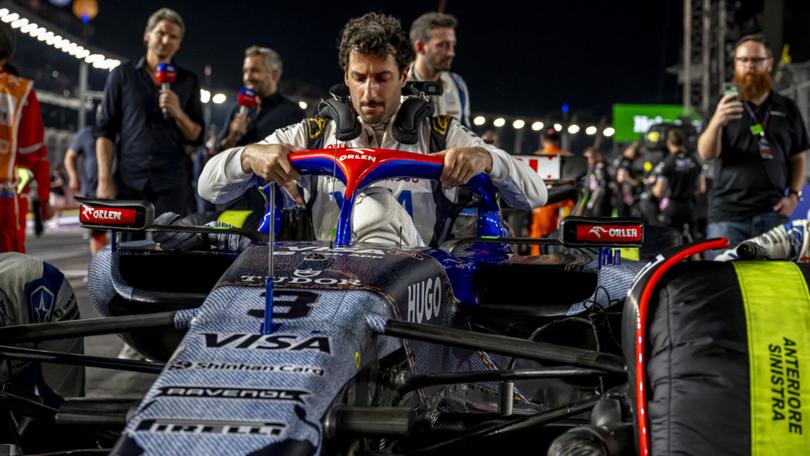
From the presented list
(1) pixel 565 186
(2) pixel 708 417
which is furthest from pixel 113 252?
(1) pixel 565 186

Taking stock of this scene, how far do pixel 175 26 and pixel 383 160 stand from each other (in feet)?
11.4

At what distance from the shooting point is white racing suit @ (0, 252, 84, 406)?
2.88 metres

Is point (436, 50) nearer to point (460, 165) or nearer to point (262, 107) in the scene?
point (262, 107)

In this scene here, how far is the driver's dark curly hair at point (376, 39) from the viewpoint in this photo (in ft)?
11.8

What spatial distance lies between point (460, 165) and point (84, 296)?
237 inches

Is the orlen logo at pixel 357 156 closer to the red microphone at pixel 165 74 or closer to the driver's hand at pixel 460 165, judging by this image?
the driver's hand at pixel 460 165

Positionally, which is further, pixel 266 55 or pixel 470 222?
pixel 266 55

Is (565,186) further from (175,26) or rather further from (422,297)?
(422,297)

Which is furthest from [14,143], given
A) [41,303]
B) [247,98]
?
[41,303]

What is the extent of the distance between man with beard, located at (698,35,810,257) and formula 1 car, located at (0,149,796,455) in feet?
8.33

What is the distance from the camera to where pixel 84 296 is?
27.1ft

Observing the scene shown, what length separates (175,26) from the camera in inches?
235

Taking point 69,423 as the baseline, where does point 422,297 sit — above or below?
above

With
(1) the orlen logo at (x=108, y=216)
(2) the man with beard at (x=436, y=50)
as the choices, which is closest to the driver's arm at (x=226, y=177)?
(1) the orlen logo at (x=108, y=216)
